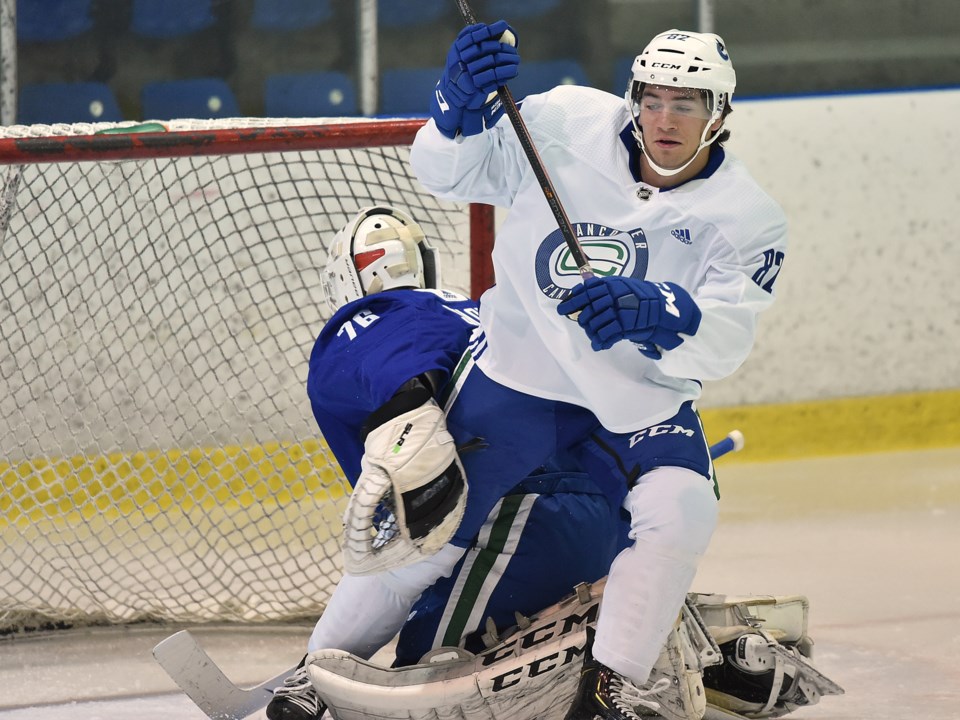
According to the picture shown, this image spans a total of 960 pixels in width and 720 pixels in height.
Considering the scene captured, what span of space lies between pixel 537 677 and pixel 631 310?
61cm

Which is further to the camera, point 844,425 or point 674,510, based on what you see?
point 844,425

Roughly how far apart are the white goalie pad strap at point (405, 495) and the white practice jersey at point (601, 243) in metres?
0.16

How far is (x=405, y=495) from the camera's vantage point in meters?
2.17

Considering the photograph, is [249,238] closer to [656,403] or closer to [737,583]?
[737,583]

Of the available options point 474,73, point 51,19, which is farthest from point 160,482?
point 474,73

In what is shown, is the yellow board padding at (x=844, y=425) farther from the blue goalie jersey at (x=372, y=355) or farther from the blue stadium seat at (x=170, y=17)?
the blue goalie jersey at (x=372, y=355)

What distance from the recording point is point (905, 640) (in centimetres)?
282

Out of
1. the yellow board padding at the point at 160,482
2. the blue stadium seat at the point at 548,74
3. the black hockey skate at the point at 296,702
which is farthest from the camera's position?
the blue stadium seat at the point at 548,74

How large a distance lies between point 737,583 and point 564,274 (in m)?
1.26

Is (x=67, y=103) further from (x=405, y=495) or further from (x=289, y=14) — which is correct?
(x=405, y=495)

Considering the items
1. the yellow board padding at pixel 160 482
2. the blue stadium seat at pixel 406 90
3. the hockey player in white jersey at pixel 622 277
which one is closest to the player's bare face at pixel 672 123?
the hockey player in white jersey at pixel 622 277

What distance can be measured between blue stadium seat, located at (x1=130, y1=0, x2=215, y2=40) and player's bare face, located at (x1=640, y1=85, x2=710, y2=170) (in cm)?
230

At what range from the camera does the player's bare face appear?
2.16 metres

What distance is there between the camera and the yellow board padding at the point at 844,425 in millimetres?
4328
